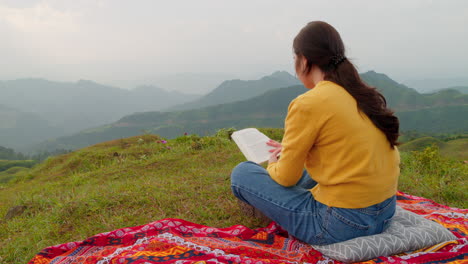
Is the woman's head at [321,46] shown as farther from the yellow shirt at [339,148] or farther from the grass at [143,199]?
the grass at [143,199]

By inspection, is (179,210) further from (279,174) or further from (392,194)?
(392,194)

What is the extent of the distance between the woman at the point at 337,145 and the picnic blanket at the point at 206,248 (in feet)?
1.08

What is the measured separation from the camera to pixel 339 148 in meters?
1.88

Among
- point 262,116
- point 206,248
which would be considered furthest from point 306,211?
point 262,116

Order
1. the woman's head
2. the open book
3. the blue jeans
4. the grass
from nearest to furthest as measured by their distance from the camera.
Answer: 1. the woman's head
2. the blue jeans
3. the open book
4. the grass

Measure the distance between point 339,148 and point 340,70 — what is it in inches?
20.5

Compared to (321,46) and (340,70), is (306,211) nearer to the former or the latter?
(340,70)

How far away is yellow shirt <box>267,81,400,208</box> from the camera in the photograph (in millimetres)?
1828

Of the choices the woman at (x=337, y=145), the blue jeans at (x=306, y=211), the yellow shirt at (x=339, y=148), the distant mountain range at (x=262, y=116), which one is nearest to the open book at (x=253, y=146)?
the blue jeans at (x=306, y=211)

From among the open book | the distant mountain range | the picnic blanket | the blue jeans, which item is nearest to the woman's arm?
the blue jeans

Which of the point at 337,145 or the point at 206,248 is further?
the point at 206,248

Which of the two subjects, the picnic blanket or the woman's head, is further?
the picnic blanket

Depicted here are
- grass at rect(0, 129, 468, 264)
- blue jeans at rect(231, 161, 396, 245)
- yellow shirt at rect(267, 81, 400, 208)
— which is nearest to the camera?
yellow shirt at rect(267, 81, 400, 208)

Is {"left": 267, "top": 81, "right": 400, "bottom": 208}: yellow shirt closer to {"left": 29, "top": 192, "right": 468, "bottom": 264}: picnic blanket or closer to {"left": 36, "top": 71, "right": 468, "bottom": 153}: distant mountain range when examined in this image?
{"left": 29, "top": 192, "right": 468, "bottom": 264}: picnic blanket
